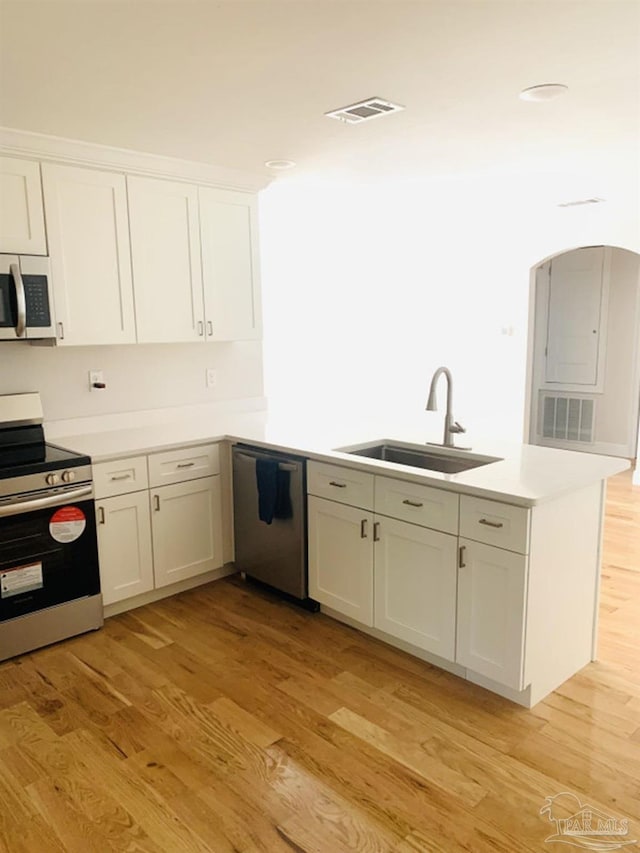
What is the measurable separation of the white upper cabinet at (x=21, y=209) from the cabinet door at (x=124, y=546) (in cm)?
129

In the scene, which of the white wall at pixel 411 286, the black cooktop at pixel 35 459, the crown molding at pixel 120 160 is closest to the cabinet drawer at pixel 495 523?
the black cooktop at pixel 35 459

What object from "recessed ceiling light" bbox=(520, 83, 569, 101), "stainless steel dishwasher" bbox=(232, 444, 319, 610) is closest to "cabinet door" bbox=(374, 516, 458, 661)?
"stainless steel dishwasher" bbox=(232, 444, 319, 610)

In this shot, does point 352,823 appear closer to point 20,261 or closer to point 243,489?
point 243,489

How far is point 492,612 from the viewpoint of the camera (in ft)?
8.20

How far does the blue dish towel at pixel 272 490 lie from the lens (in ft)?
10.9

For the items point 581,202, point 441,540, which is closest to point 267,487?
point 441,540

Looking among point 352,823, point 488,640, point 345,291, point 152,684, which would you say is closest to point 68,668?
point 152,684

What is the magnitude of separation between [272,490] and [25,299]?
1.49 m

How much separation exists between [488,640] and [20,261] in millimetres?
2660

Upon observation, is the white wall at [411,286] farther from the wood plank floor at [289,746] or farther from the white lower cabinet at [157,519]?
the wood plank floor at [289,746]

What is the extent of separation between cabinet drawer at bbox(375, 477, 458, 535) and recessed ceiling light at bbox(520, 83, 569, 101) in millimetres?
1646

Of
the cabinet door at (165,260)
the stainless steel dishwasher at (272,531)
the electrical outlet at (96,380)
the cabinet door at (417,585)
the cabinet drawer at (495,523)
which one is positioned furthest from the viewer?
the electrical outlet at (96,380)

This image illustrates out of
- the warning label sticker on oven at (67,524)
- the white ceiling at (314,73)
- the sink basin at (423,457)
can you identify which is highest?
the white ceiling at (314,73)

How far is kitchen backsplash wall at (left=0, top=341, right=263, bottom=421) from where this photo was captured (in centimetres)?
344
